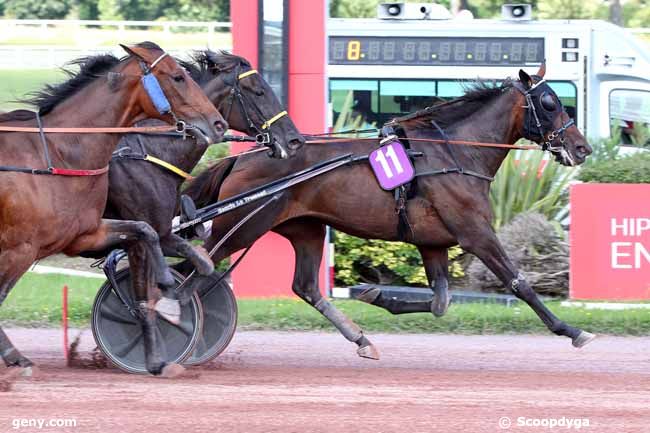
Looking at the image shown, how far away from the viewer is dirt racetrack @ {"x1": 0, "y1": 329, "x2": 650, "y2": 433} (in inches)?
233

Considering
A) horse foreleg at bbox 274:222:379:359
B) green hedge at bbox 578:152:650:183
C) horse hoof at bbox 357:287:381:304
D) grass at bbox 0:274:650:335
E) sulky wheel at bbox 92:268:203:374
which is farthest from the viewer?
green hedge at bbox 578:152:650:183

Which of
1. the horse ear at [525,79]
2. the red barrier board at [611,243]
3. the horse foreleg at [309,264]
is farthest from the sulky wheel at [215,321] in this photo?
the red barrier board at [611,243]

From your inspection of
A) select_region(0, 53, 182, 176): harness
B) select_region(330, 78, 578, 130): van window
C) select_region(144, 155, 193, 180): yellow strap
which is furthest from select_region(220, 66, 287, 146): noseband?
select_region(330, 78, 578, 130): van window

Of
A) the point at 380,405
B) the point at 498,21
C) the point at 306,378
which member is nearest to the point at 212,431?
the point at 380,405

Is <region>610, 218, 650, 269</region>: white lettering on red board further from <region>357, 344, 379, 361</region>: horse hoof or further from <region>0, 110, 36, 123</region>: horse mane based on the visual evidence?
<region>0, 110, 36, 123</region>: horse mane

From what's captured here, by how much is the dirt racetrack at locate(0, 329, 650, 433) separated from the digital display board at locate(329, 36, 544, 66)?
676 centimetres

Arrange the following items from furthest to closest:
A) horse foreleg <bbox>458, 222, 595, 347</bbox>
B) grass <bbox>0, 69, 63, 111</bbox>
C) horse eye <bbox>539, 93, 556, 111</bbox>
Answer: grass <bbox>0, 69, 63, 111</bbox>, horse eye <bbox>539, 93, 556, 111</bbox>, horse foreleg <bbox>458, 222, 595, 347</bbox>

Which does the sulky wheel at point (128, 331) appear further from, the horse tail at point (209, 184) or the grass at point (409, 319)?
the grass at point (409, 319)

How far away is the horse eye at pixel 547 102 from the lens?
7.90m

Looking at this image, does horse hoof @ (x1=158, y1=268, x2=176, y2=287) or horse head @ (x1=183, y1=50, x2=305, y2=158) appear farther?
horse head @ (x1=183, y1=50, x2=305, y2=158)

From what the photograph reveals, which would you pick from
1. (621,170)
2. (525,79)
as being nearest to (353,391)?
(525,79)

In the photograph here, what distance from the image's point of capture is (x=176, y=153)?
7188 mm

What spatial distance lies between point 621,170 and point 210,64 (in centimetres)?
509

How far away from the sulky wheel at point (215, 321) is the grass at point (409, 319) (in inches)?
61.4
